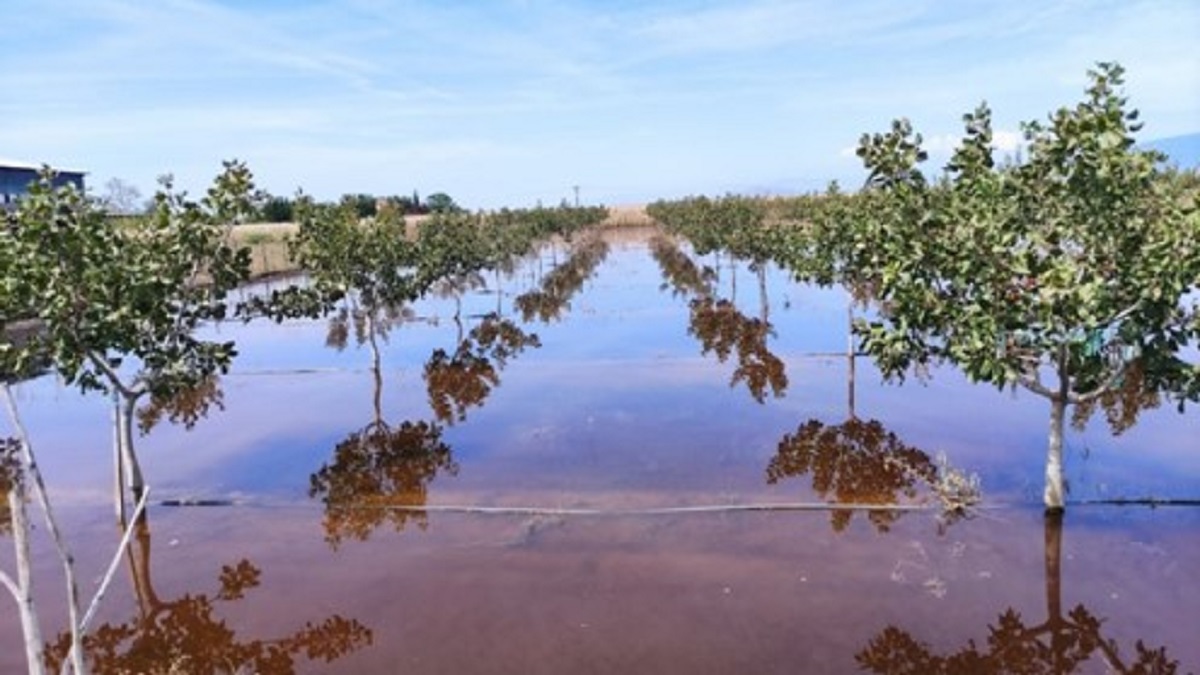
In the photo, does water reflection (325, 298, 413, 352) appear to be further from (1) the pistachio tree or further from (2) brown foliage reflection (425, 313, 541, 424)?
(1) the pistachio tree

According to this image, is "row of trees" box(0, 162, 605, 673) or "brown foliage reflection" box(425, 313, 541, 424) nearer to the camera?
"row of trees" box(0, 162, 605, 673)

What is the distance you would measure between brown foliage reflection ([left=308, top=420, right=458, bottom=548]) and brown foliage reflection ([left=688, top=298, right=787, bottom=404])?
8.23m

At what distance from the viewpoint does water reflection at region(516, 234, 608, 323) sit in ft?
130

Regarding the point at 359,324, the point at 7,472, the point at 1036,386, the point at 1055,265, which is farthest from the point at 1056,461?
the point at 359,324

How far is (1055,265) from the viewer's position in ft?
39.0

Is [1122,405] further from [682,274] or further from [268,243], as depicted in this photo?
[268,243]

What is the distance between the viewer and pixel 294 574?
1313 cm

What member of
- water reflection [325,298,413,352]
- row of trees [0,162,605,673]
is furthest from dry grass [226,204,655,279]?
row of trees [0,162,605,673]

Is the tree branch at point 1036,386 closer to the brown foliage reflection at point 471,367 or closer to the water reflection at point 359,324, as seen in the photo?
→ the brown foliage reflection at point 471,367

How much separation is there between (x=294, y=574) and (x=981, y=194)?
36.9 ft

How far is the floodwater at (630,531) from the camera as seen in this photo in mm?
10727

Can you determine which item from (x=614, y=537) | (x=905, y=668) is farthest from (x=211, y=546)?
(x=905, y=668)

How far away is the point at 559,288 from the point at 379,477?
31896mm

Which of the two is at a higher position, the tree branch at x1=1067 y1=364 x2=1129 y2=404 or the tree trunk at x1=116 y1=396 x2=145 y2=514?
the tree branch at x1=1067 y1=364 x2=1129 y2=404
